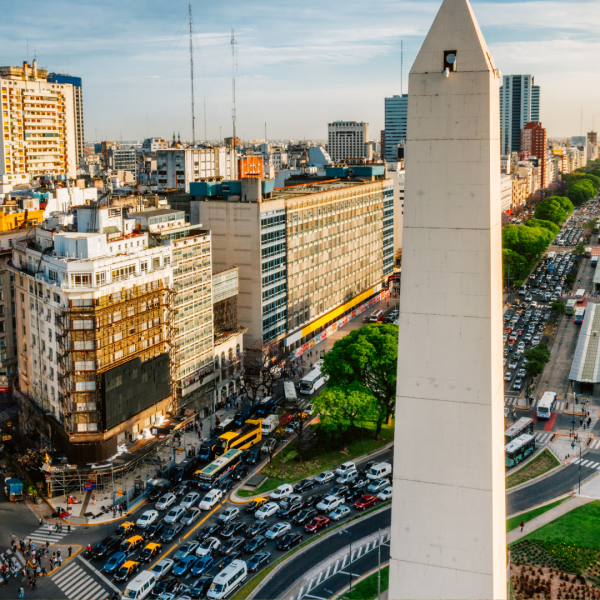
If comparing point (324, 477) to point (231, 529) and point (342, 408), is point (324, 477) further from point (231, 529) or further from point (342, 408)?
point (231, 529)

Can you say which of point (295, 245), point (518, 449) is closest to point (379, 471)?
point (518, 449)

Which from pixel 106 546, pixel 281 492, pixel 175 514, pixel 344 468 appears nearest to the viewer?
pixel 106 546

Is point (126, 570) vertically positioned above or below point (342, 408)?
below

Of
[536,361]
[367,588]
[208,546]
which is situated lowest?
[367,588]

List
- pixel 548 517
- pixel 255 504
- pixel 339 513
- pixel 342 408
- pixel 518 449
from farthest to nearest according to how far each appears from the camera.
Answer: pixel 342 408, pixel 518 449, pixel 255 504, pixel 339 513, pixel 548 517

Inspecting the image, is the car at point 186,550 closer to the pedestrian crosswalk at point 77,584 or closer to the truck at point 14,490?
the pedestrian crosswalk at point 77,584

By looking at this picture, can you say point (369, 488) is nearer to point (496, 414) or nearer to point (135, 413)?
point (135, 413)

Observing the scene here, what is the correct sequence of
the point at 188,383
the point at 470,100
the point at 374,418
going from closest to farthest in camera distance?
the point at 470,100, the point at 374,418, the point at 188,383

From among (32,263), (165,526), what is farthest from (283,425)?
(32,263)
